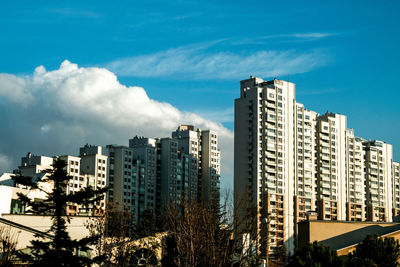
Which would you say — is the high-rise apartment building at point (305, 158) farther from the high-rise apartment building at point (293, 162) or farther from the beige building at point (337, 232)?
the beige building at point (337, 232)

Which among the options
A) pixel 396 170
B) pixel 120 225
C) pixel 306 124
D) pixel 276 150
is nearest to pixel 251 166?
pixel 276 150

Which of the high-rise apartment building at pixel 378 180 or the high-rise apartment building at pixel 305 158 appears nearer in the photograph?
the high-rise apartment building at pixel 305 158

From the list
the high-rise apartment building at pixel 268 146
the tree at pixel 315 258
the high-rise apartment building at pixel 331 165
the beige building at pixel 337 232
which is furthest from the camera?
the high-rise apartment building at pixel 331 165

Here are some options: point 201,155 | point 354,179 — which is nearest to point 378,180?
point 354,179

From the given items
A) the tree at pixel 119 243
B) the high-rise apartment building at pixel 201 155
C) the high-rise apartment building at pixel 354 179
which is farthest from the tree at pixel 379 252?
the high-rise apartment building at pixel 201 155

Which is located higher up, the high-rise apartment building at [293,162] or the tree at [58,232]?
the high-rise apartment building at [293,162]

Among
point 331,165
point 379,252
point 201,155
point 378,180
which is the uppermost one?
point 201,155

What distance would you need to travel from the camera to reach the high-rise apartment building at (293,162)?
128375 mm

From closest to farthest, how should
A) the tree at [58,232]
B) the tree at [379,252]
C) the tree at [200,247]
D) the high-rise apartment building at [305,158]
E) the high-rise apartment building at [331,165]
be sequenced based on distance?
the tree at [58,232] < the tree at [379,252] < the tree at [200,247] < the high-rise apartment building at [305,158] < the high-rise apartment building at [331,165]

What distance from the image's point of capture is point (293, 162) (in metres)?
137

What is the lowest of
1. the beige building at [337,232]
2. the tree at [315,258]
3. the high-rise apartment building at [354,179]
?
the tree at [315,258]

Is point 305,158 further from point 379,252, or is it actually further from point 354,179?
point 379,252

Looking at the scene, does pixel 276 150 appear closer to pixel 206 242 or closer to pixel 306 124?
pixel 306 124

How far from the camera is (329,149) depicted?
147 metres
